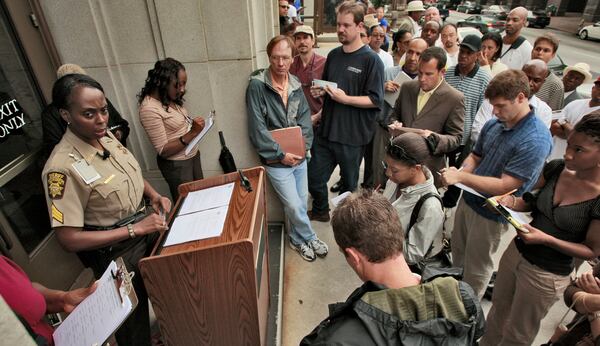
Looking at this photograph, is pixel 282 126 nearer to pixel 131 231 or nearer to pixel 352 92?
pixel 352 92

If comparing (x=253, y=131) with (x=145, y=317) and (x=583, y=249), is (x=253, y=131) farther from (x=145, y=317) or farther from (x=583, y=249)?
(x=583, y=249)

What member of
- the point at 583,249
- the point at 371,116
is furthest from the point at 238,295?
the point at 371,116

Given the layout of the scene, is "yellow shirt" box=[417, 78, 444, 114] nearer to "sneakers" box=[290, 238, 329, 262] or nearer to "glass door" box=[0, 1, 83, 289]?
"sneakers" box=[290, 238, 329, 262]

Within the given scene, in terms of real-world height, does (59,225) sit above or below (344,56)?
below

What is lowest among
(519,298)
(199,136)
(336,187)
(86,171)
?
(336,187)

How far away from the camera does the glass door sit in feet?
7.57

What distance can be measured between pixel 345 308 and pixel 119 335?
1.85 m

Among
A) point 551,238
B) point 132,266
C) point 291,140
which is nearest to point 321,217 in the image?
point 291,140

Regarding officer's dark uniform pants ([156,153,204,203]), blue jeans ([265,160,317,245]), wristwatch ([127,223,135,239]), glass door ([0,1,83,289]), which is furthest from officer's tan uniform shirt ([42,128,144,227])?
blue jeans ([265,160,317,245])

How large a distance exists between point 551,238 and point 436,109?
5.11ft

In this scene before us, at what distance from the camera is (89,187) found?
178cm

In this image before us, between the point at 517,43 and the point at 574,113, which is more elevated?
the point at 517,43

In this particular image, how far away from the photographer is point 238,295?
181 centimetres

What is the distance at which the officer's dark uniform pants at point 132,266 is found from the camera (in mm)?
2006
